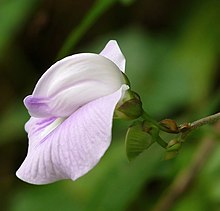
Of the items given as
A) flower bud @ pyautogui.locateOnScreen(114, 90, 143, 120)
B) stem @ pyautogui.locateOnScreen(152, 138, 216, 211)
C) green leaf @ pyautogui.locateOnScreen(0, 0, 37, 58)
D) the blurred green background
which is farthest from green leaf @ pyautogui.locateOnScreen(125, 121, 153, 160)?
green leaf @ pyautogui.locateOnScreen(0, 0, 37, 58)

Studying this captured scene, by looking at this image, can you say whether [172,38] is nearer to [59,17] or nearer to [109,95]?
→ [59,17]

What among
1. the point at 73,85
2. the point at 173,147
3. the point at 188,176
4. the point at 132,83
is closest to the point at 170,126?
the point at 173,147

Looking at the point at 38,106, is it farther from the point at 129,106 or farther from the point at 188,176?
the point at 188,176

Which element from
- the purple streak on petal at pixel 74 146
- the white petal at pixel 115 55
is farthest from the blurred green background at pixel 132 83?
the purple streak on petal at pixel 74 146

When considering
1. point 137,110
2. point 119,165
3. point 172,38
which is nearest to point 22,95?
point 172,38

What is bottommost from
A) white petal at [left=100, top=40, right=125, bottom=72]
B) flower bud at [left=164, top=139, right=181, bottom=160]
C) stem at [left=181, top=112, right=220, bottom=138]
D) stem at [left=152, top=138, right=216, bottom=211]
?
stem at [left=152, top=138, right=216, bottom=211]

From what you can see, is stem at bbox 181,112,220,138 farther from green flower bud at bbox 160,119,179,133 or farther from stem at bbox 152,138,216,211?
stem at bbox 152,138,216,211
